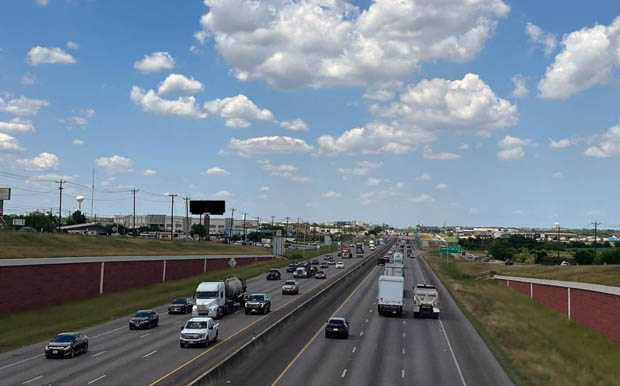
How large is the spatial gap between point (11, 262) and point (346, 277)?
56653 millimetres

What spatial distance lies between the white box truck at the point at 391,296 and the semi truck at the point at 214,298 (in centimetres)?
1407

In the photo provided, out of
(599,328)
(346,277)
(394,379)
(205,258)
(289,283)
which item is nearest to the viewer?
(394,379)

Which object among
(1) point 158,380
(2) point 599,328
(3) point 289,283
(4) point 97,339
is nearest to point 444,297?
(3) point 289,283

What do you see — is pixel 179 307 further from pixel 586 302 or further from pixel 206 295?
pixel 586 302

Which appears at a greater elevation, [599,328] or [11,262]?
[11,262]

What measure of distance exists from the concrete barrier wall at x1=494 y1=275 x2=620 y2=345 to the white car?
28454 mm

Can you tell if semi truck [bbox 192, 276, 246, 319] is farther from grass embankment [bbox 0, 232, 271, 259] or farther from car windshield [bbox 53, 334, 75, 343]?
grass embankment [bbox 0, 232, 271, 259]

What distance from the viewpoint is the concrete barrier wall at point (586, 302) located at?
148 ft

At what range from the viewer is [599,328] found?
4884 centimetres

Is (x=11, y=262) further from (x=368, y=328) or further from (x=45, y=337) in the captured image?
(x=368, y=328)

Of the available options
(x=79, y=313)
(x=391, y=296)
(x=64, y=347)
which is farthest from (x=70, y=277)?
(x=391, y=296)

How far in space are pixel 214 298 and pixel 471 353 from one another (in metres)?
22.9

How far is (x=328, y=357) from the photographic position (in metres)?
36.4

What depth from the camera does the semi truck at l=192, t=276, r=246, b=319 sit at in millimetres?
52406
